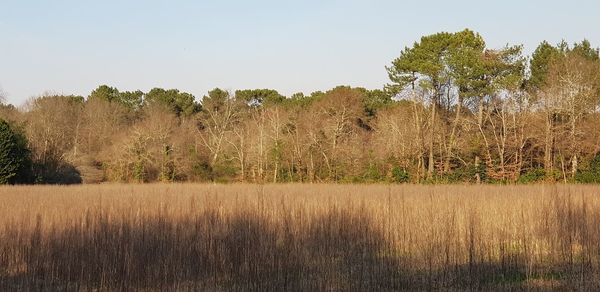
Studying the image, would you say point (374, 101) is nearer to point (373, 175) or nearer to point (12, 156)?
point (373, 175)

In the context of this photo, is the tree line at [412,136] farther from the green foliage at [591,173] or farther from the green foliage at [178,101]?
the green foliage at [178,101]

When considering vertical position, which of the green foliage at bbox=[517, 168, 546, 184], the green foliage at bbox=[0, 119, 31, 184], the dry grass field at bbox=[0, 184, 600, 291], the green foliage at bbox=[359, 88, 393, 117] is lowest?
the dry grass field at bbox=[0, 184, 600, 291]

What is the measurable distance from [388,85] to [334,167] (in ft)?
20.7

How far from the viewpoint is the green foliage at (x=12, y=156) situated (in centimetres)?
2994

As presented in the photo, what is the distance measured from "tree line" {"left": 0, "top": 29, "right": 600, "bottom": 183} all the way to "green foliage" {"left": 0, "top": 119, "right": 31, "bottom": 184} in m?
0.08

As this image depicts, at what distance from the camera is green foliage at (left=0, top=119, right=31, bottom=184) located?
29938 millimetres

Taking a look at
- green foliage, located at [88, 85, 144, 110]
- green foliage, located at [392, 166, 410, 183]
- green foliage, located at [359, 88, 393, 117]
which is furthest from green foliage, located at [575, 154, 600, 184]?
green foliage, located at [88, 85, 144, 110]

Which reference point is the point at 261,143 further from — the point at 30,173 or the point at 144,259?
the point at 144,259

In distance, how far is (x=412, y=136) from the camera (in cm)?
3419

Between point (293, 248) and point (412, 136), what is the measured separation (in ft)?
90.8

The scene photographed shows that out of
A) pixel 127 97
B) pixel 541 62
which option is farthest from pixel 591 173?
pixel 127 97

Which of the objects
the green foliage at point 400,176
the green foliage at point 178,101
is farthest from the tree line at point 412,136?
the green foliage at point 178,101

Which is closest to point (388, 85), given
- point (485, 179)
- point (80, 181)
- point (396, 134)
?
point (396, 134)

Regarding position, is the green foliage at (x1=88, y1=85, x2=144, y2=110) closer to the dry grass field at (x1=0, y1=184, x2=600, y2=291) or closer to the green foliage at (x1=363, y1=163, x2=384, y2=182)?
the green foliage at (x1=363, y1=163, x2=384, y2=182)
